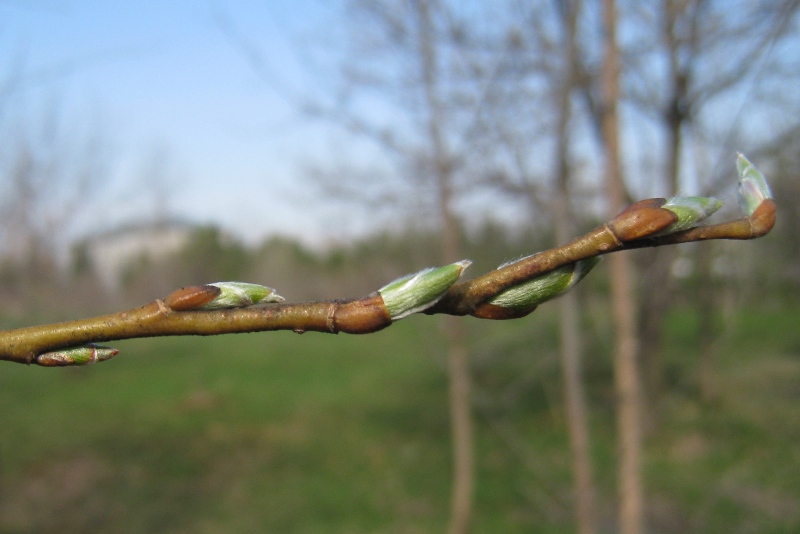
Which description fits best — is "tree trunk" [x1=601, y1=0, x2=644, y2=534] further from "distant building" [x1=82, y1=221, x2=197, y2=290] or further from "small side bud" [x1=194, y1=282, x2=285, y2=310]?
"distant building" [x1=82, y1=221, x2=197, y2=290]

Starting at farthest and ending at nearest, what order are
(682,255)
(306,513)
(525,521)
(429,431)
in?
(429,431)
(306,513)
(525,521)
(682,255)

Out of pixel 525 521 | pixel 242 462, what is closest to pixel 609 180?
pixel 525 521

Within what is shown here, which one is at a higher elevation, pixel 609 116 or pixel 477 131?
pixel 477 131

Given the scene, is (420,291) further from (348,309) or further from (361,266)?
(361,266)

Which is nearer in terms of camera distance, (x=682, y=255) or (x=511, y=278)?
(x=511, y=278)

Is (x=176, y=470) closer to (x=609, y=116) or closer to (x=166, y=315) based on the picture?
(x=609, y=116)

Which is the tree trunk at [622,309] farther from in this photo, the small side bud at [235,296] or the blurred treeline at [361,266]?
the small side bud at [235,296]

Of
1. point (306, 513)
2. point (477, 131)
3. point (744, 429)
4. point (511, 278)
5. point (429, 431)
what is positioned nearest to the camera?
point (511, 278)

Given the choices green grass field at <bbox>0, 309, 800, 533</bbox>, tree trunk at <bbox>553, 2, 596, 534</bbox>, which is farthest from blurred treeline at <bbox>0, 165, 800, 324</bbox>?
green grass field at <bbox>0, 309, 800, 533</bbox>
